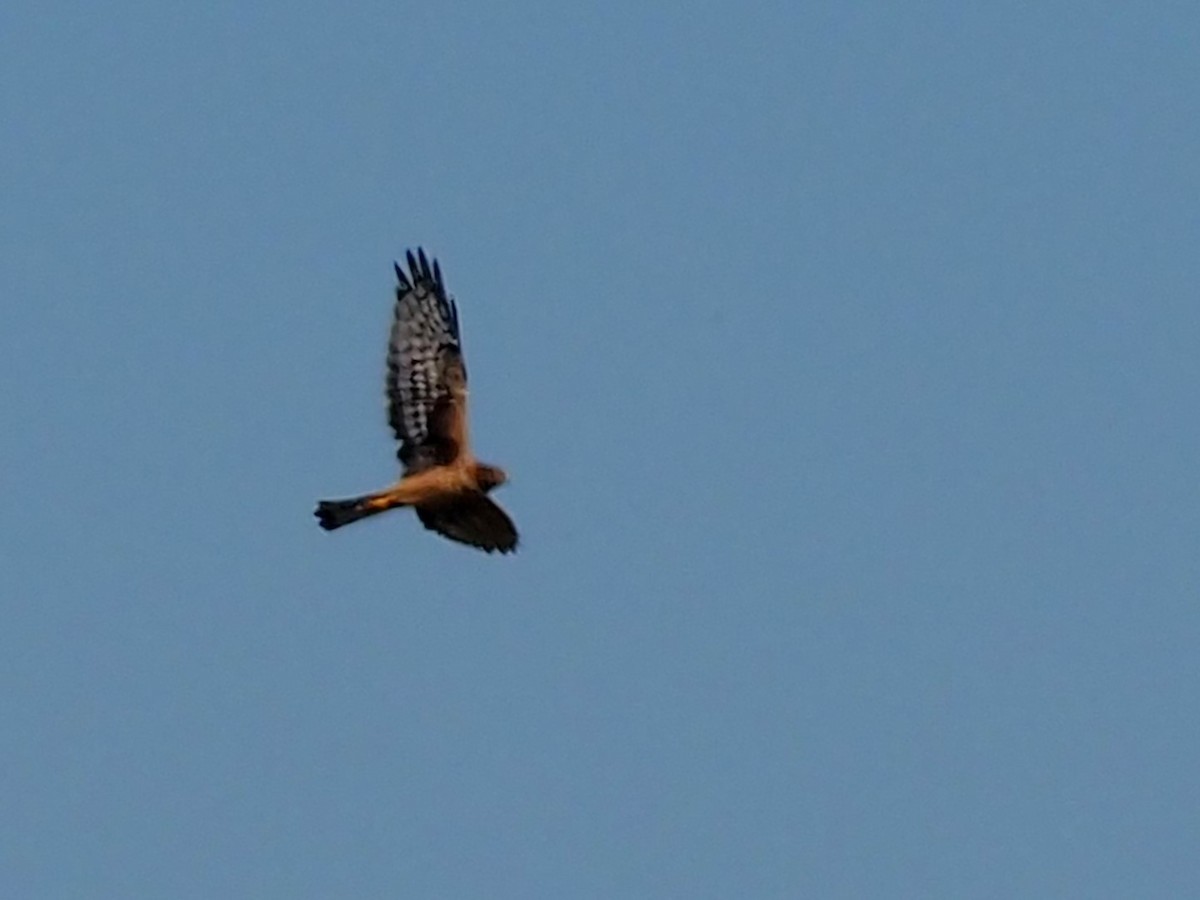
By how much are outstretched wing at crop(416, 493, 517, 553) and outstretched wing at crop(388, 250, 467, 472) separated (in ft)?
1.28

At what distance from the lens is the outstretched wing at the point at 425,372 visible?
66.8 ft

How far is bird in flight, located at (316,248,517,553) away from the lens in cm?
1981

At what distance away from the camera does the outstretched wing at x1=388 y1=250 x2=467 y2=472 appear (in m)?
20.4

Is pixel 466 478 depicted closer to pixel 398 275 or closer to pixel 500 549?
pixel 500 549

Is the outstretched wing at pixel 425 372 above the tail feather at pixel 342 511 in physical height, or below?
above

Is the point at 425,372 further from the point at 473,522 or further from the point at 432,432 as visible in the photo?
the point at 473,522

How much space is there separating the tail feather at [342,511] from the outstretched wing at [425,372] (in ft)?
2.72

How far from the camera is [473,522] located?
20.0m

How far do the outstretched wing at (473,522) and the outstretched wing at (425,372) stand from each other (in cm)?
39

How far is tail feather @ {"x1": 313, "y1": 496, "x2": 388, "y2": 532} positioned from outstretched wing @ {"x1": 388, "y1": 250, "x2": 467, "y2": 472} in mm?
830

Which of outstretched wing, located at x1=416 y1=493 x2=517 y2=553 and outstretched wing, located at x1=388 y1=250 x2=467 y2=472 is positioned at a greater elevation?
outstretched wing, located at x1=388 y1=250 x2=467 y2=472

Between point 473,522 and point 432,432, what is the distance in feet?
2.94

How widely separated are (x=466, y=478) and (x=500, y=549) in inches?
24.3

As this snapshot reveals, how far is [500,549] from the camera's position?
65.7ft
